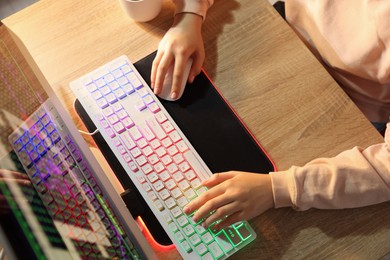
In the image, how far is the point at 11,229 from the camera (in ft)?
1.42

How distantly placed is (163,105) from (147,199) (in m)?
0.17

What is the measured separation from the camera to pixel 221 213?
2.13 feet

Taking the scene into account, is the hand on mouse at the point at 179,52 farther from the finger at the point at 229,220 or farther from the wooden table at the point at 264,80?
the finger at the point at 229,220

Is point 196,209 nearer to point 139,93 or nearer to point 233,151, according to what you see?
point 233,151

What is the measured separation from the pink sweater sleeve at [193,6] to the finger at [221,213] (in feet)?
1.22

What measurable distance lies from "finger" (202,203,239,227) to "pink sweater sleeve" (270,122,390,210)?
7 centimetres

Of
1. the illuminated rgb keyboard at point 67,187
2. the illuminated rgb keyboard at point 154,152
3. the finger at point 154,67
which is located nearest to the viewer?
the illuminated rgb keyboard at point 67,187

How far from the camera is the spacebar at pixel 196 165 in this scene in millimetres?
682

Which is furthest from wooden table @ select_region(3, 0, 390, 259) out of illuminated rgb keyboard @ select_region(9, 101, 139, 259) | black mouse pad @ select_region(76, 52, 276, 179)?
illuminated rgb keyboard @ select_region(9, 101, 139, 259)

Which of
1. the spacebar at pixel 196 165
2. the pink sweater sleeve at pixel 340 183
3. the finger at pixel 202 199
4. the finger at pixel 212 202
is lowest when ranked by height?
the pink sweater sleeve at pixel 340 183

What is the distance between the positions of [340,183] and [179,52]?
359 millimetres

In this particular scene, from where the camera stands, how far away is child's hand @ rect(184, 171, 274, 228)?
0.65 metres

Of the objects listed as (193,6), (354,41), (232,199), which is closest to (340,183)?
(232,199)

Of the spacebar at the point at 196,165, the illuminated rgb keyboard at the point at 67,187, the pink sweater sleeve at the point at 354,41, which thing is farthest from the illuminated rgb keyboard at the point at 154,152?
the pink sweater sleeve at the point at 354,41
